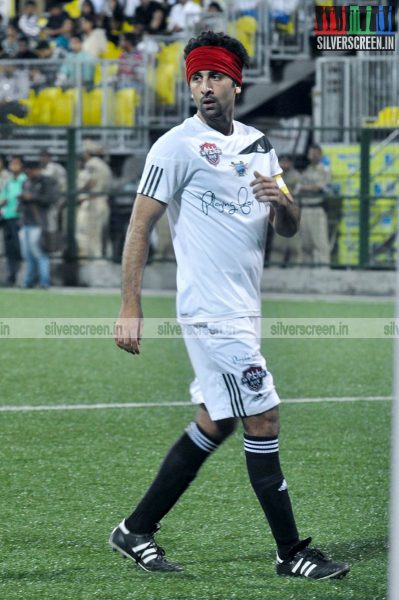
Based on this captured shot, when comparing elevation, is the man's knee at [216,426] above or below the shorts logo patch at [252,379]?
below

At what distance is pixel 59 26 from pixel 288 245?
8764 millimetres

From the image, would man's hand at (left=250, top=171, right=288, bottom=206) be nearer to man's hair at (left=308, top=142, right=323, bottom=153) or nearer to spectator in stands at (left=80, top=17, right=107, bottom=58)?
man's hair at (left=308, top=142, right=323, bottom=153)

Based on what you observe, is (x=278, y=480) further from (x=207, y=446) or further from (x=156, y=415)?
(x=156, y=415)

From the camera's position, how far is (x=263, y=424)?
4746mm

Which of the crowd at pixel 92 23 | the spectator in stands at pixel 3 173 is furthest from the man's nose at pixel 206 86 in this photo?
the crowd at pixel 92 23

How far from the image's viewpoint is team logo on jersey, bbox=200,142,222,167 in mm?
4723

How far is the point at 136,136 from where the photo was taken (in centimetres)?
2075

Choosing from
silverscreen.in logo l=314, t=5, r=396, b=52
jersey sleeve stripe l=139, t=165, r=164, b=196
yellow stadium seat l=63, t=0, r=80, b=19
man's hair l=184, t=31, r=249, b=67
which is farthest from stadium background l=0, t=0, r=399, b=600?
silverscreen.in logo l=314, t=5, r=396, b=52

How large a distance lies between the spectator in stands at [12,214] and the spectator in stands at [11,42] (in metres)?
4.79

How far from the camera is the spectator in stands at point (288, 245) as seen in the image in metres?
18.8

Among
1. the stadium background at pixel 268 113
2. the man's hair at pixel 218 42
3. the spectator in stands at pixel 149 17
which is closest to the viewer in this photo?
the man's hair at pixel 218 42

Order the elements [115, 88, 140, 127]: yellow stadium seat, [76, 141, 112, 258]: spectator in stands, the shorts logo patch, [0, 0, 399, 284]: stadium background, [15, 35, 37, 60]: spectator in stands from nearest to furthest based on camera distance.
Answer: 1. the shorts logo patch
2. [0, 0, 399, 284]: stadium background
3. [76, 141, 112, 258]: spectator in stands
4. [115, 88, 140, 127]: yellow stadium seat
5. [15, 35, 37, 60]: spectator in stands

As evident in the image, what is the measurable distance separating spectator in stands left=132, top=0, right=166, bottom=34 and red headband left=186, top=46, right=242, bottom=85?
63.4ft

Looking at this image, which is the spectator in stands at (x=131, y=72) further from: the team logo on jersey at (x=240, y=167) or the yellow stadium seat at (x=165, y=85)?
the team logo on jersey at (x=240, y=167)
